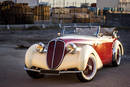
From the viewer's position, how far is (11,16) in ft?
110

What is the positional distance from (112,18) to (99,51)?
79.4 ft

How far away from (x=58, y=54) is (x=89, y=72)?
88cm

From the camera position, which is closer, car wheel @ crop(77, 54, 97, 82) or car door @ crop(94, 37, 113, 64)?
car wheel @ crop(77, 54, 97, 82)

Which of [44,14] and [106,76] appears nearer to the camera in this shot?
[106,76]

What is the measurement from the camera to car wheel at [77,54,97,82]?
7.72 metres

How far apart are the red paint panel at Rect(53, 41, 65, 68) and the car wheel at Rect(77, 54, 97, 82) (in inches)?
21.3

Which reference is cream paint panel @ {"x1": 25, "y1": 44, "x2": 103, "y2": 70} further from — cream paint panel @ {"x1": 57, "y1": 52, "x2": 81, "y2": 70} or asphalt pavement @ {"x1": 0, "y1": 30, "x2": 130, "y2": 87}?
asphalt pavement @ {"x1": 0, "y1": 30, "x2": 130, "y2": 87}

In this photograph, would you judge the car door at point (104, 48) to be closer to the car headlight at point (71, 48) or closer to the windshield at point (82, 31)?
the windshield at point (82, 31)

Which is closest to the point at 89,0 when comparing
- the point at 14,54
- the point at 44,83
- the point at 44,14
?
the point at 44,14

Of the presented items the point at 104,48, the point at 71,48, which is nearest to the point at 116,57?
the point at 104,48

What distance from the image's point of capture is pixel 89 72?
8.02m

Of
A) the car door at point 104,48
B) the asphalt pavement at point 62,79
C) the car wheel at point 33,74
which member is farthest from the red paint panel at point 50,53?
the car door at point 104,48

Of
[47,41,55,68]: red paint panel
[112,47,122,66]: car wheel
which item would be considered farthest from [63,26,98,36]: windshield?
[47,41,55,68]: red paint panel

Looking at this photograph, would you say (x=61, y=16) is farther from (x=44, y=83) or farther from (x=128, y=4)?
(x=44, y=83)
